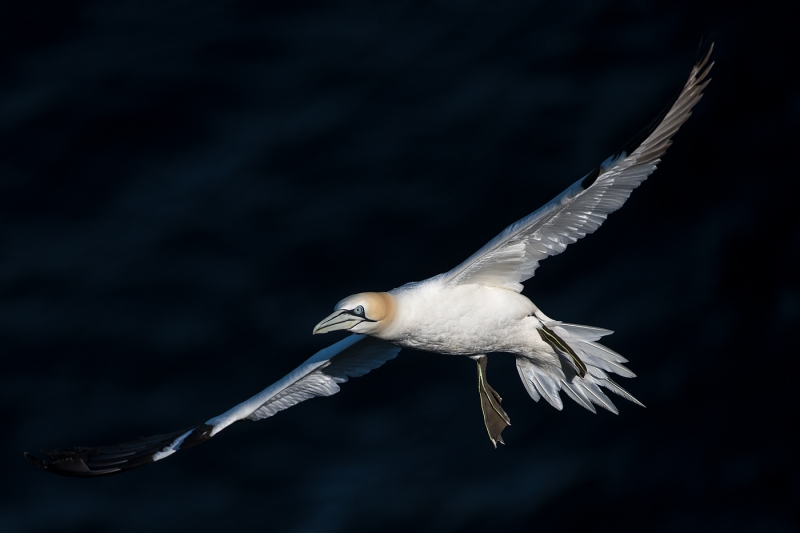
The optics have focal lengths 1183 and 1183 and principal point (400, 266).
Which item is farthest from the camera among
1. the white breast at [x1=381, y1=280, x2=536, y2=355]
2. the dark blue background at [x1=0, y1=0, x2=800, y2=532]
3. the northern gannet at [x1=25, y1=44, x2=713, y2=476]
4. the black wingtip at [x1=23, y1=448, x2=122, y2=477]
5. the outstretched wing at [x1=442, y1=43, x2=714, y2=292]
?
the dark blue background at [x1=0, y1=0, x2=800, y2=532]

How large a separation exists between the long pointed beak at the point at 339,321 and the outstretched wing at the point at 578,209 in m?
0.91

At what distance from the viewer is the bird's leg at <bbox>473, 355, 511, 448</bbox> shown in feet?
35.4

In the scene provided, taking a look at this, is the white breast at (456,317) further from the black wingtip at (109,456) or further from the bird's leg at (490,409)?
the black wingtip at (109,456)

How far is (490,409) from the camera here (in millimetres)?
10891

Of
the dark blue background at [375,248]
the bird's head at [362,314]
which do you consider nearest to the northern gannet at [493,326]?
the bird's head at [362,314]

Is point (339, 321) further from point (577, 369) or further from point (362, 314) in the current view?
point (577, 369)

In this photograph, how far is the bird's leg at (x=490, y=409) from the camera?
10781 millimetres

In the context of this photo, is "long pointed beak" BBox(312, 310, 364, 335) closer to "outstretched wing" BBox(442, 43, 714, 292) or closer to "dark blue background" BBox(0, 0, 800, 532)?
"outstretched wing" BBox(442, 43, 714, 292)

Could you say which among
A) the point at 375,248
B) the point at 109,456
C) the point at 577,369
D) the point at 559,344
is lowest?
the point at 577,369

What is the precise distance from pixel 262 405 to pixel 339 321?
5.99 feet

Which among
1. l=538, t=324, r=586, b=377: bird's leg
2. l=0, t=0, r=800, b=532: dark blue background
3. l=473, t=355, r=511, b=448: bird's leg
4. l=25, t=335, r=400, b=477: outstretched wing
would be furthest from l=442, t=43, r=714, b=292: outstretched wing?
l=0, t=0, r=800, b=532: dark blue background

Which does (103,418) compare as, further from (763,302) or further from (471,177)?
(763,302)

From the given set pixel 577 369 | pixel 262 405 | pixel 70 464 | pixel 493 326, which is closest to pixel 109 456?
pixel 70 464

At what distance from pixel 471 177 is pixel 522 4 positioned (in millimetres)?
2627
